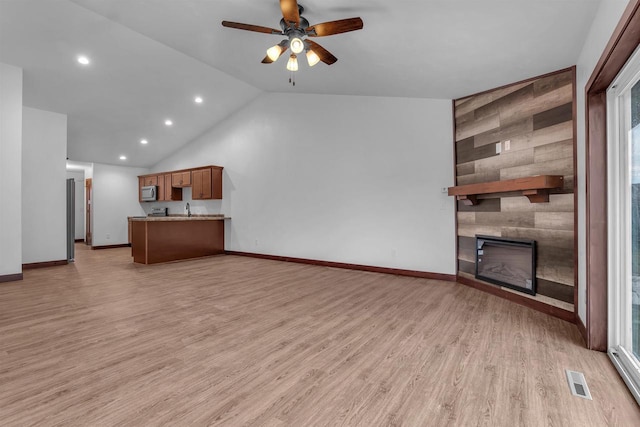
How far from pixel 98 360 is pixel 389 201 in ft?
13.5

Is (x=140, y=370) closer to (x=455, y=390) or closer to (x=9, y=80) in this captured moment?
(x=455, y=390)

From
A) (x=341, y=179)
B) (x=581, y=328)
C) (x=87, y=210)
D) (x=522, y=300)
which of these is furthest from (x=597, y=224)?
(x=87, y=210)

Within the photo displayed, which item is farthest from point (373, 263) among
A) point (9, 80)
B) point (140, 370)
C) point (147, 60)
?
point (9, 80)

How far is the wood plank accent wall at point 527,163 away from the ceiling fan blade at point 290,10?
2629 mm

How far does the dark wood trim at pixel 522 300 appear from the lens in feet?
9.35

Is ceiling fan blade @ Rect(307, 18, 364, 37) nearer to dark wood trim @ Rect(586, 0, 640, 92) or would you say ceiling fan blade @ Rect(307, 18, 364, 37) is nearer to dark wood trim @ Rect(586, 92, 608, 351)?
dark wood trim @ Rect(586, 0, 640, 92)

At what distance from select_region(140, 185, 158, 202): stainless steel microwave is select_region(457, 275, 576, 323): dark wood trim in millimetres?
8229

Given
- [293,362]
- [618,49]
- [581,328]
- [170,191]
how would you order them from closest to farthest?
[618,49] < [293,362] < [581,328] < [170,191]

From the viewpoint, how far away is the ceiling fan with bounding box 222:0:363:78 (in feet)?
8.46

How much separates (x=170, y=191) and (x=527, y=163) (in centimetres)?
815

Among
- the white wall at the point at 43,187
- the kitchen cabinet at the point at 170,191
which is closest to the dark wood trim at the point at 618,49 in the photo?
the white wall at the point at 43,187

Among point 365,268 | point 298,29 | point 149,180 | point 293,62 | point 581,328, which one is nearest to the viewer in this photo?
point 581,328

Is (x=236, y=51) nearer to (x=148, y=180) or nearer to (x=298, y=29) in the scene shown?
(x=298, y=29)

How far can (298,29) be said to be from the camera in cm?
285
